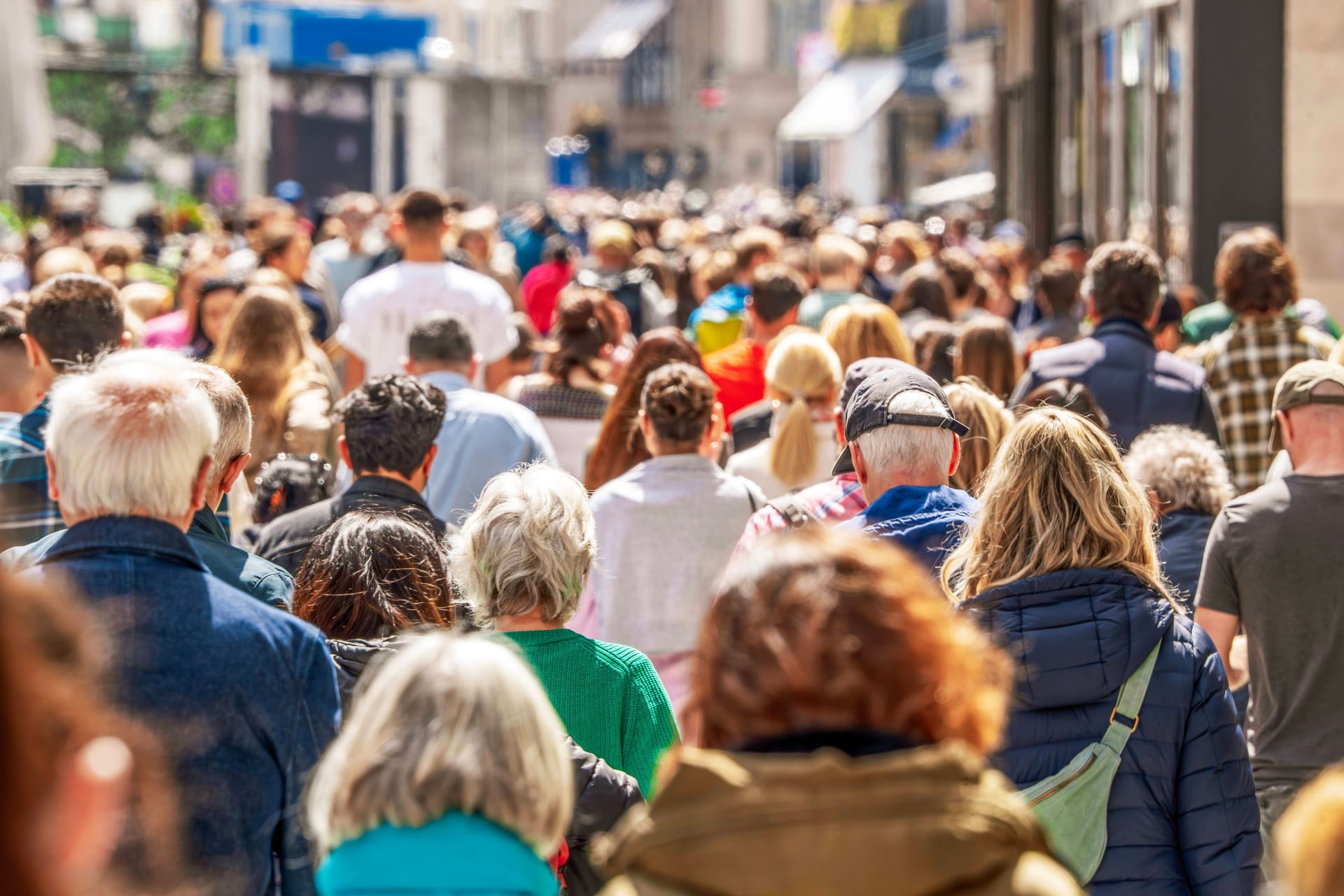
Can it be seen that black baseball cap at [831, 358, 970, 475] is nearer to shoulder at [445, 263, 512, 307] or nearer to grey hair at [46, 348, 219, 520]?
grey hair at [46, 348, 219, 520]

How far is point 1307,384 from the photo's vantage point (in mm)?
4730

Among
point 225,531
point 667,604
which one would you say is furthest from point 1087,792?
point 225,531

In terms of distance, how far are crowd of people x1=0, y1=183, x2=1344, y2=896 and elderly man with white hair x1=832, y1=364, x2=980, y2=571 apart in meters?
0.01

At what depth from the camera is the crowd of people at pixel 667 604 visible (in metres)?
2.07

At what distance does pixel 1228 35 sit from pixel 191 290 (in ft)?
22.7

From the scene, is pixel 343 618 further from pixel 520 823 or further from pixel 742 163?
pixel 742 163

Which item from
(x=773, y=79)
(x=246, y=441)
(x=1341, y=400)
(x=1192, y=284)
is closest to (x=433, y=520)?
(x=246, y=441)

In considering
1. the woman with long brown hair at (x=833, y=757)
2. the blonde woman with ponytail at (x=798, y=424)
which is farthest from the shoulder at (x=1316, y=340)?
the woman with long brown hair at (x=833, y=757)

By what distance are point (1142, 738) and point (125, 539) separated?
2.02 m

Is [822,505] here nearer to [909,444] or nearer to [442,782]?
[909,444]

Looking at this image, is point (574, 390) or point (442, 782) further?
point (574, 390)

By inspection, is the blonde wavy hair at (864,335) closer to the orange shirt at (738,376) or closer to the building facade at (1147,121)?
the orange shirt at (738,376)

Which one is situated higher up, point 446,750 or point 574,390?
point 574,390

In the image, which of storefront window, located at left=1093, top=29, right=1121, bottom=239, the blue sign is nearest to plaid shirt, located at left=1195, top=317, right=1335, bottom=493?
storefront window, located at left=1093, top=29, right=1121, bottom=239
